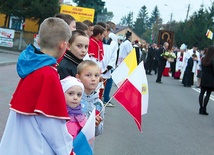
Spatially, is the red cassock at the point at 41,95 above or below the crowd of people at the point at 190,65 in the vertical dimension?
above

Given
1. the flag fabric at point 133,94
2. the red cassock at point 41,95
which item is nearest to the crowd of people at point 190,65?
the flag fabric at point 133,94

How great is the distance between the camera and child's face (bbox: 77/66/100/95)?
198 inches

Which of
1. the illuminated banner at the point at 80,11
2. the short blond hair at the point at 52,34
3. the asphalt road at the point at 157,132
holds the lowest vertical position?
the asphalt road at the point at 157,132

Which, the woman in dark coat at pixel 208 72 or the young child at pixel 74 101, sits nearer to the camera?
the young child at pixel 74 101

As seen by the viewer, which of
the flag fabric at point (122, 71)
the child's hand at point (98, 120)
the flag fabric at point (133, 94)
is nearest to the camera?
the child's hand at point (98, 120)

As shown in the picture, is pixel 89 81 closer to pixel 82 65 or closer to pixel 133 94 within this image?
pixel 82 65

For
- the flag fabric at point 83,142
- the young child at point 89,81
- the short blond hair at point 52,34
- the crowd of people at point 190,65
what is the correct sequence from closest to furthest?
1. the short blond hair at point 52,34
2. the flag fabric at point 83,142
3. the young child at point 89,81
4. the crowd of people at point 190,65

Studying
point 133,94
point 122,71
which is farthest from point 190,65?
point 133,94

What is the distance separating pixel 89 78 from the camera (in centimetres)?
503

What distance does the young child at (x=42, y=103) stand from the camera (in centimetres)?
359

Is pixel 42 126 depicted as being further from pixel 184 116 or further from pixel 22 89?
pixel 184 116

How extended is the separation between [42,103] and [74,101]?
2.61 feet

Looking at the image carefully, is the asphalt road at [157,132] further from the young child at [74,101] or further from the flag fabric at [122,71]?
the young child at [74,101]

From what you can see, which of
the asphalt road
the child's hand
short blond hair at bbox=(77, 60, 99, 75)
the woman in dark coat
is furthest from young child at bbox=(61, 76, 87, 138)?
the woman in dark coat
